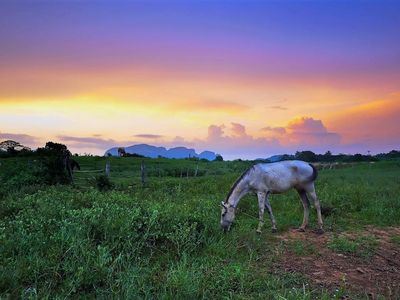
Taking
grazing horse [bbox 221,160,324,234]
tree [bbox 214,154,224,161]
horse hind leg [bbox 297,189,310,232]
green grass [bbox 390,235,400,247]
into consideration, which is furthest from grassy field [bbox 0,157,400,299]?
tree [bbox 214,154,224,161]

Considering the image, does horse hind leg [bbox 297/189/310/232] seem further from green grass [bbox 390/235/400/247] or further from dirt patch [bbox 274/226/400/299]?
green grass [bbox 390/235/400/247]

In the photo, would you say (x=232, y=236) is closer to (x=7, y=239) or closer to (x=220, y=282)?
(x=220, y=282)

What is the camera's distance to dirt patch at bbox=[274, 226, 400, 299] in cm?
727

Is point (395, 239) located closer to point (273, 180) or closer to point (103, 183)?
point (273, 180)

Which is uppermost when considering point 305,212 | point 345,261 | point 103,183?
point 103,183

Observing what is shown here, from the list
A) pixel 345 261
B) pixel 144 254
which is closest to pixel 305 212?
pixel 345 261

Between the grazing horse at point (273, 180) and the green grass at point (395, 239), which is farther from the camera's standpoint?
the grazing horse at point (273, 180)

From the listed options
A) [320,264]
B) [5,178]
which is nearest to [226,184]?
[5,178]

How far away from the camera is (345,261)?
8477 mm

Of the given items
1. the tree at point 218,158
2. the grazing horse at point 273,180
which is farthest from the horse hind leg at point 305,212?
the tree at point 218,158

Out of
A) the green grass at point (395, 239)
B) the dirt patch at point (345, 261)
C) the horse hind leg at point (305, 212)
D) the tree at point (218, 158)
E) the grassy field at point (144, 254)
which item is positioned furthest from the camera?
the tree at point (218, 158)

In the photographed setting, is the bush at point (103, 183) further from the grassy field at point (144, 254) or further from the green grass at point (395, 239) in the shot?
the green grass at point (395, 239)

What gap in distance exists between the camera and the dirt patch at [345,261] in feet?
23.9

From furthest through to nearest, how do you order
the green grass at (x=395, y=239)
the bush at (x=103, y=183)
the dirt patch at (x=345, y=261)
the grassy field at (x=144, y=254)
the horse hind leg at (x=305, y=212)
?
the bush at (x=103, y=183)
the horse hind leg at (x=305, y=212)
the green grass at (x=395, y=239)
the dirt patch at (x=345, y=261)
the grassy field at (x=144, y=254)
